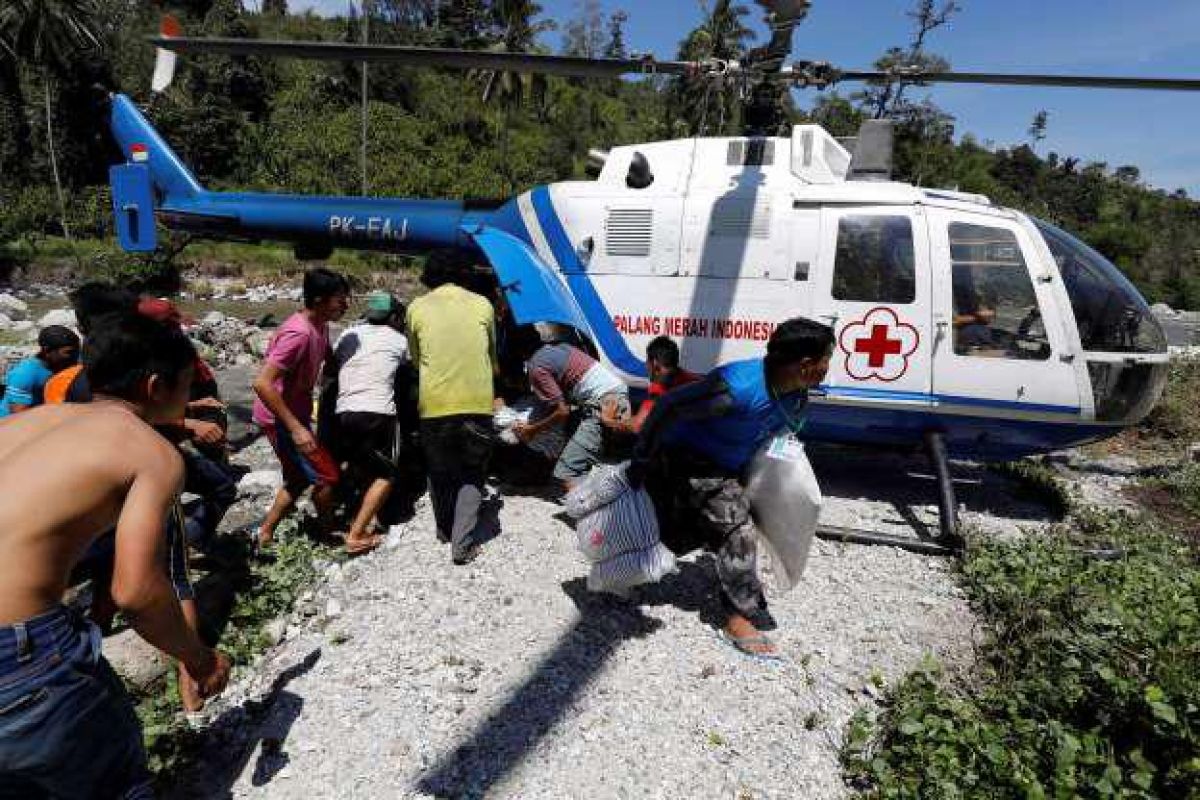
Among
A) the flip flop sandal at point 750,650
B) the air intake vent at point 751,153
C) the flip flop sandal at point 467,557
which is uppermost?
the air intake vent at point 751,153

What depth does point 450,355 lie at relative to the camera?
4.21m

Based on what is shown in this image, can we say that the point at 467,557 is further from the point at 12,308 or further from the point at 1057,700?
the point at 12,308

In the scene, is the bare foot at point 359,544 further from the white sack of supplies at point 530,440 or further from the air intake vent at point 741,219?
the air intake vent at point 741,219

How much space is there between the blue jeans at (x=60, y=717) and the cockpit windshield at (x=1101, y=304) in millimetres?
5859

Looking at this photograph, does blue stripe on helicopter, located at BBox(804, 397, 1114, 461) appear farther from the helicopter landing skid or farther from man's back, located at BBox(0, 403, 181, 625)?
man's back, located at BBox(0, 403, 181, 625)

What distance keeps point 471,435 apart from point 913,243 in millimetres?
3488

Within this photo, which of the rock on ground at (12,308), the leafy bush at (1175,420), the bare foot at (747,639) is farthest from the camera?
the rock on ground at (12,308)

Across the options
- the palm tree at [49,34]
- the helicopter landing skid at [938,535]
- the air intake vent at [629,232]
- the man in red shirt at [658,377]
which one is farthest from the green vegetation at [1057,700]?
the palm tree at [49,34]

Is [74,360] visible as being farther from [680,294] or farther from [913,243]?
[913,243]

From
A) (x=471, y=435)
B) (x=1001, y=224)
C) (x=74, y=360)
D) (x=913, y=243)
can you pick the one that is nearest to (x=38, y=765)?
(x=471, y=435)

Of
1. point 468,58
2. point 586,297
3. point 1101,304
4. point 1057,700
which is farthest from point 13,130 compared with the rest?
point 1057,700

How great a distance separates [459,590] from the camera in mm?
3867

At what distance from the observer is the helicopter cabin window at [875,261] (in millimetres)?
4980

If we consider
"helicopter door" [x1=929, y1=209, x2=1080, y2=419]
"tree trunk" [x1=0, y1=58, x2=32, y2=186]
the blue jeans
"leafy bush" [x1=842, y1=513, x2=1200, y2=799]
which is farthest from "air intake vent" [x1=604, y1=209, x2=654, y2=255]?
"tree trunk" [x1=0, y1=58, x2=32, y2=186]
